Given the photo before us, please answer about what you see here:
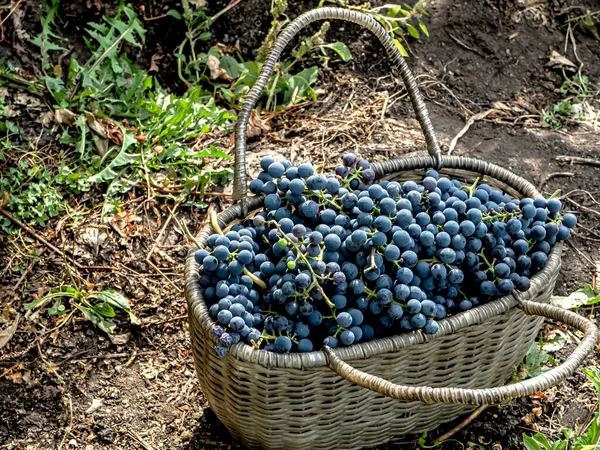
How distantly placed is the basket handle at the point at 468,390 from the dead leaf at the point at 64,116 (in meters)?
1.76

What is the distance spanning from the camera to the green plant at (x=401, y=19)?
342 cm

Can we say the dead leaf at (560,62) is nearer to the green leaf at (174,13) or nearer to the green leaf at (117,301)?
the green leaf at (174,13)

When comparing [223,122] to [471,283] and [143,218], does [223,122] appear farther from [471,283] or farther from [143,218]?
[471,283]

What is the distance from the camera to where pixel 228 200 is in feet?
9.73

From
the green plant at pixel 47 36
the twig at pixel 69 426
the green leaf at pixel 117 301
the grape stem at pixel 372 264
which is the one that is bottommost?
the twig at pixel 69 426

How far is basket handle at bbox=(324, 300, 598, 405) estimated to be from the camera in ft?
5.64

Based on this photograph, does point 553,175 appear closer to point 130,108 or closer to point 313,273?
point 313,273

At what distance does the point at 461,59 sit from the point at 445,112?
436 mm

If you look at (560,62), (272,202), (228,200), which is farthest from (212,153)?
(560,62)

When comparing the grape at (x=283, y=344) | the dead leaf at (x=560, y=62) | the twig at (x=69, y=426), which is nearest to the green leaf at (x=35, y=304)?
the twig at (x=69, y=426)

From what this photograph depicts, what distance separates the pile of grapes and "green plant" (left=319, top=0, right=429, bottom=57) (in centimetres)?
144

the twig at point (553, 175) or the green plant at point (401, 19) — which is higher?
the green plant at point (401, 19)

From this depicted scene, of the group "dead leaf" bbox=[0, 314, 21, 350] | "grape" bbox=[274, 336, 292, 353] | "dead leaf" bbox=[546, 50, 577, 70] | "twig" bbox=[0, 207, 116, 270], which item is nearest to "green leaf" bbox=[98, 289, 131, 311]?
"twig" bbox=[0, 207, 116, 270]

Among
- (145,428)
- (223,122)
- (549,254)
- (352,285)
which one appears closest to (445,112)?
(223,122)
